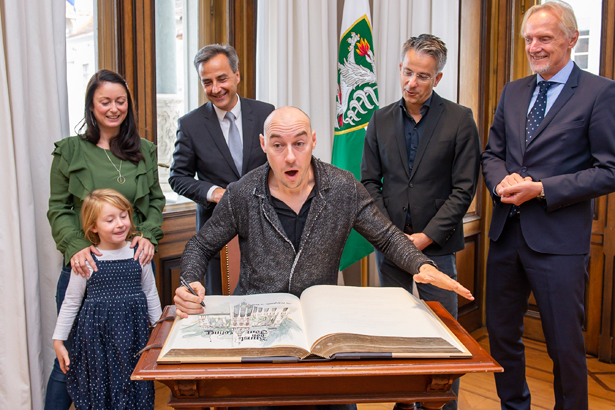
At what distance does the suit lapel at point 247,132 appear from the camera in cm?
245

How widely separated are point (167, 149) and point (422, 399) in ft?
7.00

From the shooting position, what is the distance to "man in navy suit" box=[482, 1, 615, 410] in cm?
203

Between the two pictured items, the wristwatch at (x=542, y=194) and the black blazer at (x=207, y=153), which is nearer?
the wristwatch at (x=542, y=194)

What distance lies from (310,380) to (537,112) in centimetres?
155

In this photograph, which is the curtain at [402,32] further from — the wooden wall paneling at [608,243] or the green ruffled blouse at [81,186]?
the green ruffled blouse at [81,186]

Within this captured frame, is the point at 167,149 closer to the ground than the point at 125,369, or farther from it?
farther from it

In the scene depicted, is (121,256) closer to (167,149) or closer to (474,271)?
(167,149)

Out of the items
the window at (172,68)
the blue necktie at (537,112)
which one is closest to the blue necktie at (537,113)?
the blue necktie at (537,112)

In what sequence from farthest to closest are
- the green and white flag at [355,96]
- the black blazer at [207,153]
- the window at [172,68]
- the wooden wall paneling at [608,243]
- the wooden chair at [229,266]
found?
the wooden wall paneling at [608,243] < the green and white flag at [355,96] < the window at [172,68] < the black blazer at [207,153] < the wooden chair at [229,266]

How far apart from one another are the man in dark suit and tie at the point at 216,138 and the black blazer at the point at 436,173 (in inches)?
24.4

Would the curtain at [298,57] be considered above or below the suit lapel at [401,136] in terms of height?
above

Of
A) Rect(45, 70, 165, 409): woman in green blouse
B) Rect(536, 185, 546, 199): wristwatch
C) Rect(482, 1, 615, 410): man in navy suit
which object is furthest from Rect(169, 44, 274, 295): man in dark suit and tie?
Rect(536, 185, 546, 199): wristwatch

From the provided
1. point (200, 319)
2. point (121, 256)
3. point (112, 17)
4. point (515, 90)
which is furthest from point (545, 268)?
point (112, 17)

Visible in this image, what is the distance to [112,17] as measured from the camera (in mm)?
2580
